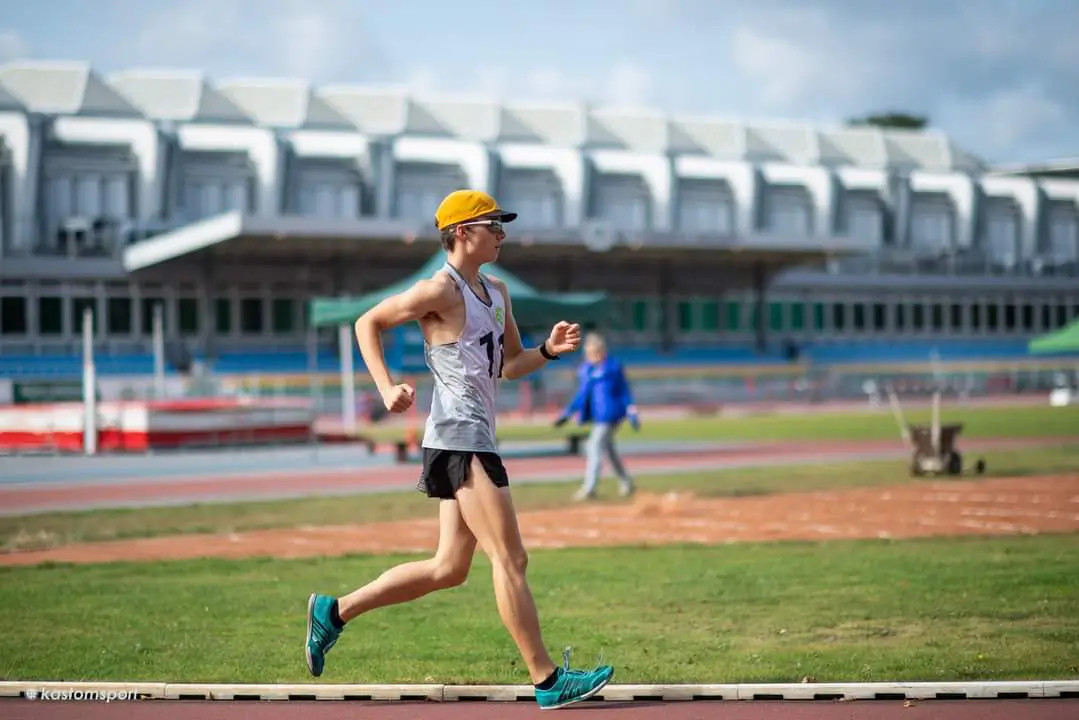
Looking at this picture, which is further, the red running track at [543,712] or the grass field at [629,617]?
the grass field at [629,617]

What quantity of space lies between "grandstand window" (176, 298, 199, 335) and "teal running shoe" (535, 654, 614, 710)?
208 feet

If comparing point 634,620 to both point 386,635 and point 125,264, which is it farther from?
point 125,264

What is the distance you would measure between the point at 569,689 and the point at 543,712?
0.14 metres

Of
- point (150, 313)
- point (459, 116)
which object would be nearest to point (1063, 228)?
point (459, 116)

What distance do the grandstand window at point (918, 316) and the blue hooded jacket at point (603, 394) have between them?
7558 centimetres

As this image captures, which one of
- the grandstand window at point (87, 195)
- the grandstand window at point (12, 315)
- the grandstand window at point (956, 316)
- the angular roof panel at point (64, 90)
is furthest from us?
the grandstand window at point (956, 316)

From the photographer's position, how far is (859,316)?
9112cm

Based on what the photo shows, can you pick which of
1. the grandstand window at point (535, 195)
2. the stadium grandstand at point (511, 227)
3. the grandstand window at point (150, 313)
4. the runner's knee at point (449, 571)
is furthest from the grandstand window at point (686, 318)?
the runner's knee at point (449, 571)

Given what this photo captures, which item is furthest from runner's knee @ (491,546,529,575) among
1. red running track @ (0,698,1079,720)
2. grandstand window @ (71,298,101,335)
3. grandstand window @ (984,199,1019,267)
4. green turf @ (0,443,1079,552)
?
grandstand window @ (984,199,1019,267)

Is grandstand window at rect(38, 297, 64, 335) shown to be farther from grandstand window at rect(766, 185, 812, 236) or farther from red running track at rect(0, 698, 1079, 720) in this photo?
red running track at rect(0, 698, 1079, 720)

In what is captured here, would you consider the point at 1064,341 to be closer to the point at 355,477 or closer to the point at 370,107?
the point at 355,477

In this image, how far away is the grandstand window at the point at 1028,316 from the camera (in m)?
98.3

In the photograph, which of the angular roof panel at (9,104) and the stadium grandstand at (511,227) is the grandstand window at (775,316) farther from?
the angular roof panel at (9,104)

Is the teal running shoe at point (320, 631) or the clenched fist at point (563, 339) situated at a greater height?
the clenched fist at point (563, 339)
